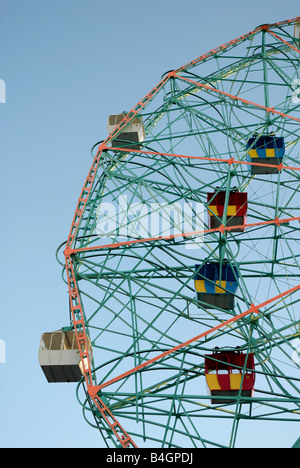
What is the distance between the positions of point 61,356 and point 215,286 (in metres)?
→ 6.04

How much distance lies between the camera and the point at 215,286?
2980 cm

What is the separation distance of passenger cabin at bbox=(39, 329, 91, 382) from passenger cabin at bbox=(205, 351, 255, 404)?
414cm

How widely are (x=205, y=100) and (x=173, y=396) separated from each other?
560 inches

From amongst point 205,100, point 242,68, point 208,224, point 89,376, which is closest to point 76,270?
point 89,376

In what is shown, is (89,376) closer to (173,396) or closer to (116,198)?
(173,396)

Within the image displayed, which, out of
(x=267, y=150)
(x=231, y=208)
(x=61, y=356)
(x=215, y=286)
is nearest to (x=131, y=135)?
(x=231, y=208)

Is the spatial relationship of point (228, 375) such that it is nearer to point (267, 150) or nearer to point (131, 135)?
point (267, 150)

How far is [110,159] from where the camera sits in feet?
105

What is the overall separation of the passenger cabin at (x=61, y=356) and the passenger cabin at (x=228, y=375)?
414 cm

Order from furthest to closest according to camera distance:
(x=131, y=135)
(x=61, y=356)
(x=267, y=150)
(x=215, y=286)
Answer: (x=267, y=150)
(x=131, y=135)
(x=215, y=286)
(x=61, y=356)

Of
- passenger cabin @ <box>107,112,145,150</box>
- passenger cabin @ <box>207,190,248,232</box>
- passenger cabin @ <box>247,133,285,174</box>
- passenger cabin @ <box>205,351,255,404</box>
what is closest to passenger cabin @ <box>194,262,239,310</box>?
passenger cabin @ <box>207,190,248,232</box>

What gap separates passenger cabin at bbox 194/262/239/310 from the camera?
29.7 meters

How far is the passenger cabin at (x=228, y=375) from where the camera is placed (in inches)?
1056
